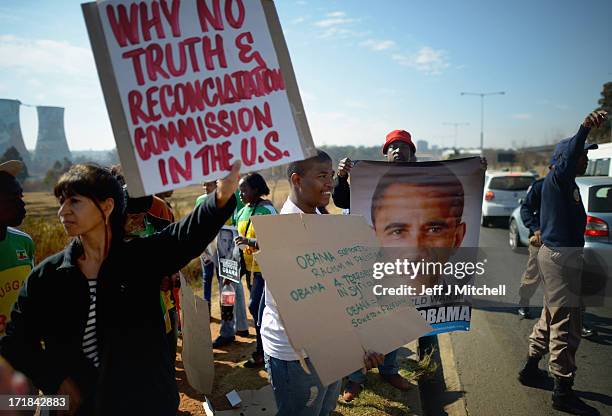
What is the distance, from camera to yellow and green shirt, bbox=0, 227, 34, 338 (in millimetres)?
2576

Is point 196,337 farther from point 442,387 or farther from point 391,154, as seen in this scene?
point 442,387

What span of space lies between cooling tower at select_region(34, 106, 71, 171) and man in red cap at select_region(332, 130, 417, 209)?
152 ft

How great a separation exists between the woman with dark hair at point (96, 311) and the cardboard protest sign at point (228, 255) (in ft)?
8.83

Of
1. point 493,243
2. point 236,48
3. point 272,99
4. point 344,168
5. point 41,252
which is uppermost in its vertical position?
point 236,48

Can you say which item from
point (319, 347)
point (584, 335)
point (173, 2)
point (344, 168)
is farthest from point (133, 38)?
point (584, 335)

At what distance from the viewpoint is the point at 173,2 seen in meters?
1.67

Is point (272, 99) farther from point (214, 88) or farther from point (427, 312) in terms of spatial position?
point (427, 312)

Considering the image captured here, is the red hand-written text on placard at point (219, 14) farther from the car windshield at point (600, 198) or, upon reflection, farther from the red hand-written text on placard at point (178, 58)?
the car windshield at point (600, 198)

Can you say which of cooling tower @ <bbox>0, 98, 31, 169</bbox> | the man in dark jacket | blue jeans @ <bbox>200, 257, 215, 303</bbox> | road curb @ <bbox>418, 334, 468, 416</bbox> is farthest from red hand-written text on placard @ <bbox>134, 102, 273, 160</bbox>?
cooling tower @ <bbox>0, 98, 31, 169</bbox>

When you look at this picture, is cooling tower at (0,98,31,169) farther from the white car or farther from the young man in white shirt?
the young man in white shirt

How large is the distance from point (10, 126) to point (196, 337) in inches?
1020

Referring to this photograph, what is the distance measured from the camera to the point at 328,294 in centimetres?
194

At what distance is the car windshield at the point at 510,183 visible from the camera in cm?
1284

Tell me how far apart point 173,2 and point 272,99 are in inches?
21.3
